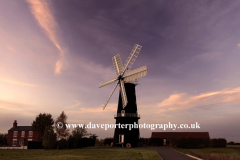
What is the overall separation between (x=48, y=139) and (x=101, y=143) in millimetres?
18662

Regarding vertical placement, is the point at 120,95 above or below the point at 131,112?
above

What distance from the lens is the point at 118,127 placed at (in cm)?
3594

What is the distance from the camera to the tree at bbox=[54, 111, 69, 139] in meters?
37.0

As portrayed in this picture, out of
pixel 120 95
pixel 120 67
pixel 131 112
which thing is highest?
pixel 120 67

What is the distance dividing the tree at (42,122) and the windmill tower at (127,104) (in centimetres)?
1502

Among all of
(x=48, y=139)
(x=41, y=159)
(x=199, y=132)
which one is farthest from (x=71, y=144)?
(x=199, y=132)

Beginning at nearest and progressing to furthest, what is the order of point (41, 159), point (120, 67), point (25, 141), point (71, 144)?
point (41, 159) < point (71, 144) < point (120, 67) < point (25, 141)

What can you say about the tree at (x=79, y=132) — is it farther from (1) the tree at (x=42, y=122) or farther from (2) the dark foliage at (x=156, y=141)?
(2) the dark foliage at (x=156, y=141)

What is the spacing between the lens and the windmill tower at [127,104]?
34781 millimetres

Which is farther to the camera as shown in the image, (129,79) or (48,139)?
(129,79)

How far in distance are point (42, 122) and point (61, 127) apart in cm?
797

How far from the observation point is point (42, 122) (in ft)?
140

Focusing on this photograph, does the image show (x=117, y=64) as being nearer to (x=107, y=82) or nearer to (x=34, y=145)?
(x=107, y=82)

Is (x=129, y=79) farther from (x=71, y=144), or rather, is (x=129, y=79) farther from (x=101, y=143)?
(x=101, y=143)
